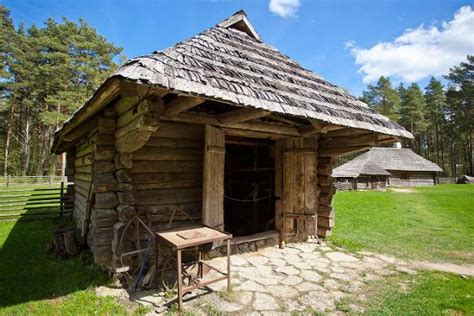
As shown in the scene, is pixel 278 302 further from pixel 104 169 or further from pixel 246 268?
pixel 104 169

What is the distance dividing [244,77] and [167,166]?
196 centimetres

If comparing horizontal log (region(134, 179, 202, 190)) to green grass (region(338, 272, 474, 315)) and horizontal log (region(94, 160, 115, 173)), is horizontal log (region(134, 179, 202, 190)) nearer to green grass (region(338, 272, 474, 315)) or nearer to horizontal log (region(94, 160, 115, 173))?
horizontal log (region(94, 160, 115, 173))

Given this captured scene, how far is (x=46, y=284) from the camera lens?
4.04 meters

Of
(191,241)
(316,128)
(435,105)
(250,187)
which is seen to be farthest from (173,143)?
(435,105)

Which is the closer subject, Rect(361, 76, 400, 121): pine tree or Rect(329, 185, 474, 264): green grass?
Rect(329, 185, 474, 264): green grass

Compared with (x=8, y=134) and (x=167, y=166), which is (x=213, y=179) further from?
(x=8, y=134)

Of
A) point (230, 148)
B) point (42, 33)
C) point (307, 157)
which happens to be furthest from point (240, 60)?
point (42, 33)

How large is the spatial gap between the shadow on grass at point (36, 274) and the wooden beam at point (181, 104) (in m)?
2.71

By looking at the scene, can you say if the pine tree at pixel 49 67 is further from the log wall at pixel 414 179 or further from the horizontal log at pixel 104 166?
the log wall at pixel 414 179

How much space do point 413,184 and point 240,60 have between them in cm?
3253

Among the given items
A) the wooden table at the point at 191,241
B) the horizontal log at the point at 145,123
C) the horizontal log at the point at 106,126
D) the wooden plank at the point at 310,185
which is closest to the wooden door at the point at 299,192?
the wooden plank at the point at 310,185

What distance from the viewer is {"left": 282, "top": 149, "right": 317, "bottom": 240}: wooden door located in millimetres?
5852

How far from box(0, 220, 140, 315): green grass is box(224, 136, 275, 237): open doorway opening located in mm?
3746

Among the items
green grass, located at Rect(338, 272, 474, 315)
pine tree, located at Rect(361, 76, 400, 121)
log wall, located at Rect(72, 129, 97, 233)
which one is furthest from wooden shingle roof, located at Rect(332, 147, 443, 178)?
log wall, located at Rect(72, 129, 97, 233)
